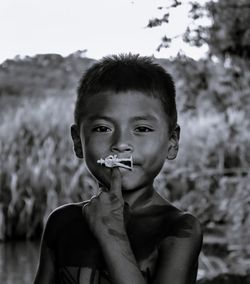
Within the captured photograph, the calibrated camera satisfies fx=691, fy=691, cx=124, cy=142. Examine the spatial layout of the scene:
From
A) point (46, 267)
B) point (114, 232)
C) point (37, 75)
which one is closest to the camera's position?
point (114, 232)

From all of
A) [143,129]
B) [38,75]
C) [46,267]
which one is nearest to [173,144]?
[143,129]

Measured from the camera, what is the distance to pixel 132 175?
2.64 feet

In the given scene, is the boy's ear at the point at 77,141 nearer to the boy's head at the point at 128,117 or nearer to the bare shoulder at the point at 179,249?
the boy's head at the point at 128,117

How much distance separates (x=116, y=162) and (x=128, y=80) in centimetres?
11

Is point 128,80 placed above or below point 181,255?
above

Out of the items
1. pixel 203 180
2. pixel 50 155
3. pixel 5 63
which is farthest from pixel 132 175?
pixel 5 63

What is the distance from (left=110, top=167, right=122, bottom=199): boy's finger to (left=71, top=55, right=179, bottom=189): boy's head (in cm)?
1

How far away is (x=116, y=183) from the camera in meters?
0.79

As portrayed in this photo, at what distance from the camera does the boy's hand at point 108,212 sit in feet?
2.49

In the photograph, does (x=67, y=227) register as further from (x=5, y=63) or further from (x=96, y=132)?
(x=5, y=63)

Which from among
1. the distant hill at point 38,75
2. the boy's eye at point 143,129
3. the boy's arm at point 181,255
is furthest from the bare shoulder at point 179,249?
the distant hill at point 38,75

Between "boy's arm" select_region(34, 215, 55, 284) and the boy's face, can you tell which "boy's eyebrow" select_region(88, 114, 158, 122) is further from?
"boy's arm" select_region(34, 215, 55, 284)

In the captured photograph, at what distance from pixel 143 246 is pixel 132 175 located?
0.27 feet

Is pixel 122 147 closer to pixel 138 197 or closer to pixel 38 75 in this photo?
pixel 138 197
